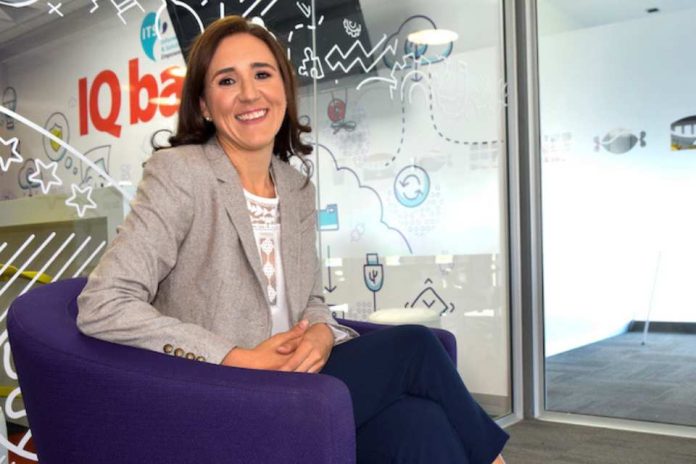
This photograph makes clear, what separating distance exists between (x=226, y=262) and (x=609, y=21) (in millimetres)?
2827

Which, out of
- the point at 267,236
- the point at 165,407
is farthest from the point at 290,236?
the point at 165,407

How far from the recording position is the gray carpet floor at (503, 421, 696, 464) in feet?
10.5

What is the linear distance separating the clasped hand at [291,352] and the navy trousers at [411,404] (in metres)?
0.08

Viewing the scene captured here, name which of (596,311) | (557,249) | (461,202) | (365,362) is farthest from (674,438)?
(365,362)

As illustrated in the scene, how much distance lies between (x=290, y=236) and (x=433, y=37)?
2.19 metres

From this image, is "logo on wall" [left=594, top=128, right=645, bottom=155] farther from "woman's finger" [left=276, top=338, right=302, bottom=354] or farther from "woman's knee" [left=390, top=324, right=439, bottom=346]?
"woman's finger" [left=276, top=338, right=302, bottom=354]

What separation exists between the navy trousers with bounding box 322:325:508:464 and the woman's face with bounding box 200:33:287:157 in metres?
0.49

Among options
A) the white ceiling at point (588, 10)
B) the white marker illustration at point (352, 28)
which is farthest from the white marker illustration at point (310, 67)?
the white ceiling at point (588, 10)

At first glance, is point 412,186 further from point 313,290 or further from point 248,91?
point 248,91

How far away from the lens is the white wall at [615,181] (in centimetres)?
360

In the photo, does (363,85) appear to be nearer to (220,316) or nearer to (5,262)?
(5,262)

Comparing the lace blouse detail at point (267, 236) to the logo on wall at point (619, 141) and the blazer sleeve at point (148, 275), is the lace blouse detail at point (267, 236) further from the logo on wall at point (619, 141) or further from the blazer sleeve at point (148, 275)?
the logo on wall at point (619, 141)

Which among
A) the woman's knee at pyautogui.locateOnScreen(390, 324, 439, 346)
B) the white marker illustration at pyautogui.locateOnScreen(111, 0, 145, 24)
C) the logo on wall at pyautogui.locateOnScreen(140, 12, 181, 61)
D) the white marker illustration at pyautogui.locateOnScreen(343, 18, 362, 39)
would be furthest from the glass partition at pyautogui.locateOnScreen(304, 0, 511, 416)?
the woman's knee at pyautogui.locateOnScreen(390, 324, 439, 346)

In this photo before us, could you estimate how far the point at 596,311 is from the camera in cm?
383
